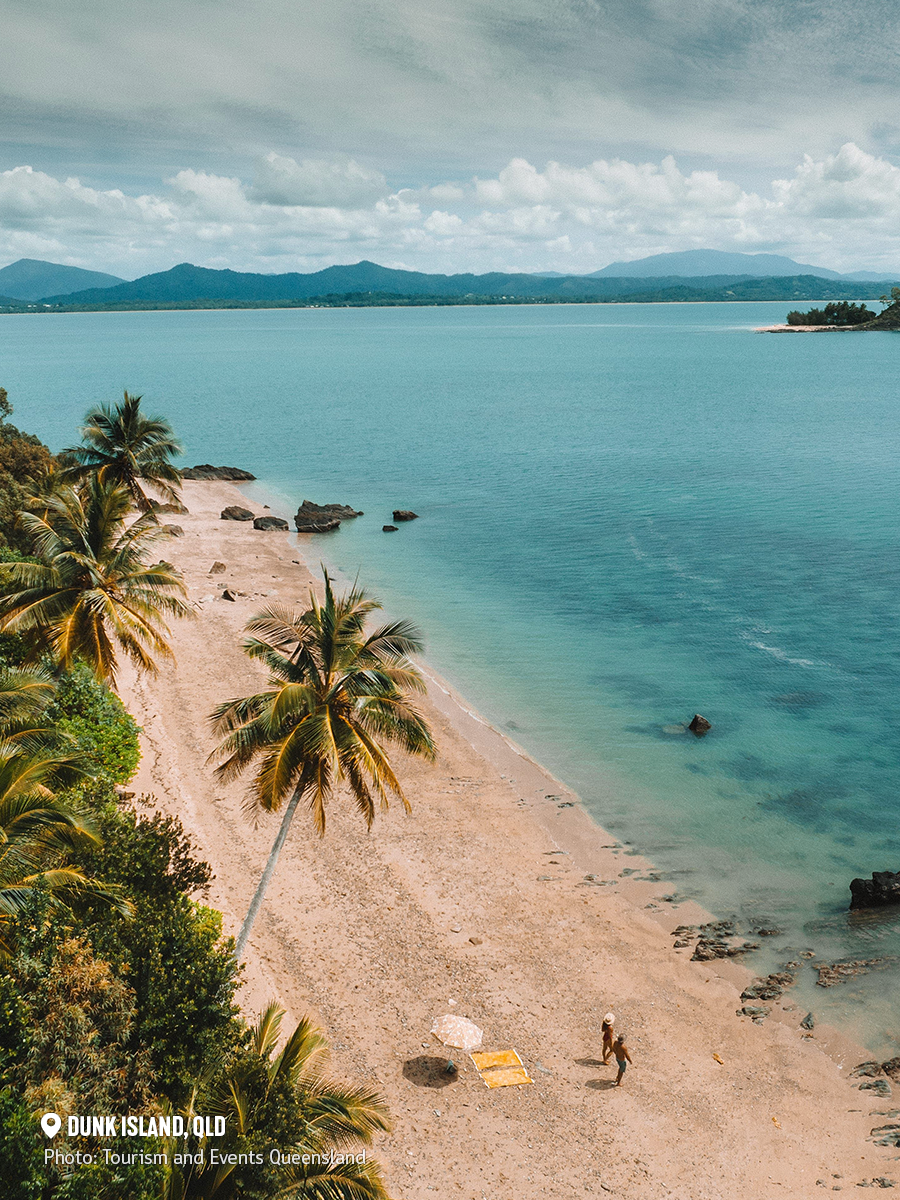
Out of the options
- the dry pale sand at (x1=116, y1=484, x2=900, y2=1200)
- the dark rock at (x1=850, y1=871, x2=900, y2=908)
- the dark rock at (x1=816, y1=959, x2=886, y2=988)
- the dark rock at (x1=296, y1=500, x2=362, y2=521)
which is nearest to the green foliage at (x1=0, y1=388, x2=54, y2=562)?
the dry pale sand at (x1=116, y1=484, x2=900, y2=1200)

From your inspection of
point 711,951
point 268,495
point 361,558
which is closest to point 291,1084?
point 711,951

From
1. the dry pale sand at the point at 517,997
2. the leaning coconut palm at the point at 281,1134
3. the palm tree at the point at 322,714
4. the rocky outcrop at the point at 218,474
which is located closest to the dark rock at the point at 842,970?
the dry pale sand at the point at 517,997

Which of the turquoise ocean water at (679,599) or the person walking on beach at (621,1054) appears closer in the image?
the person walking on beach at (621,1054)

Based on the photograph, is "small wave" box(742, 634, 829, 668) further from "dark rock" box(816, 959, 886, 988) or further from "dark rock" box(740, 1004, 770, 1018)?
"dark rock" box(740, 1004, 770, 1018)

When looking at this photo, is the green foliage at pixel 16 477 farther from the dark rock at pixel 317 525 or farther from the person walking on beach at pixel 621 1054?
the person walking on beach at pixel 621 1054

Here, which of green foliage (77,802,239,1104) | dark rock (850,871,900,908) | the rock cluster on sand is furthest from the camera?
the rock cluster on sand

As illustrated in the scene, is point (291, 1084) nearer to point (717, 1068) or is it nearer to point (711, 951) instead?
point (717, 1068)

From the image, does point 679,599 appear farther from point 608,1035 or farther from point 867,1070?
point 608,1035
